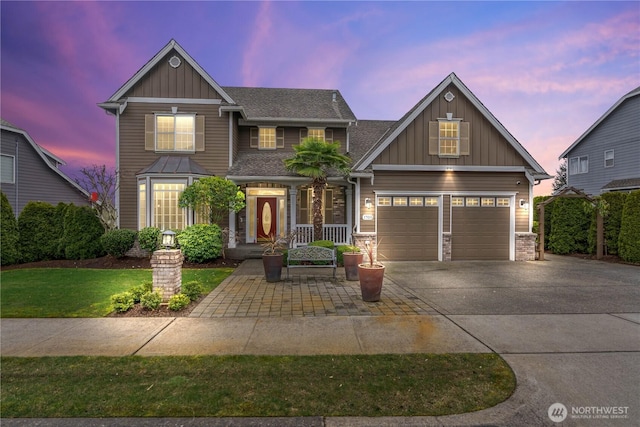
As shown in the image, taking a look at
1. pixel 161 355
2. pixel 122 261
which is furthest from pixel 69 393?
pixel 122 261

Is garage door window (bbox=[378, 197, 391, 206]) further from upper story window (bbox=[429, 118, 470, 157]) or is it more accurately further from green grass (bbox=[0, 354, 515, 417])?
green grass (bbox=[0, 354, 515, 417])

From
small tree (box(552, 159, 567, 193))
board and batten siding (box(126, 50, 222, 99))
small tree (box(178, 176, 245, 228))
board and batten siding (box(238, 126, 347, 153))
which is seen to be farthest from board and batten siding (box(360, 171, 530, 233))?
small tree (box(552, 159, 567, 193))

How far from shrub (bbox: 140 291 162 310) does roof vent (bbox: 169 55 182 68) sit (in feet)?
39.8

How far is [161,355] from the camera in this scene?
4.20 meters

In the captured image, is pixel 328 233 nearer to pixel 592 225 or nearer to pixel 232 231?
pixel 232 231

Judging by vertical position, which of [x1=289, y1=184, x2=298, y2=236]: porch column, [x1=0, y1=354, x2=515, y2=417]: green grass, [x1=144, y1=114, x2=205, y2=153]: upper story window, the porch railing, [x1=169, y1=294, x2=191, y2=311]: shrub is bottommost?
[x1=0, y1=354, x2=515, y2=417]: green grass

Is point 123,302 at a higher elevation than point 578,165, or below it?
below

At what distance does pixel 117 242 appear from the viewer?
12172 millimetres

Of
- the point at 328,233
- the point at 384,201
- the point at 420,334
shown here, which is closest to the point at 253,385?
the point at 420,334

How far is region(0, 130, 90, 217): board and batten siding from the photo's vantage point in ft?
54.5

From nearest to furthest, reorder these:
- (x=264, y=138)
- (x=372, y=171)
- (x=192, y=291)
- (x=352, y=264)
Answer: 1. (x=192, y=291)
2. (x=352, y=264)
3. (x=372, y=171)
4. (x=264, y=138)

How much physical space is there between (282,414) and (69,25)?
55.5 ft

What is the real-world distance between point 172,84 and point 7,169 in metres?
11.2

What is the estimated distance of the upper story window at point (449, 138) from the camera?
506 inches
